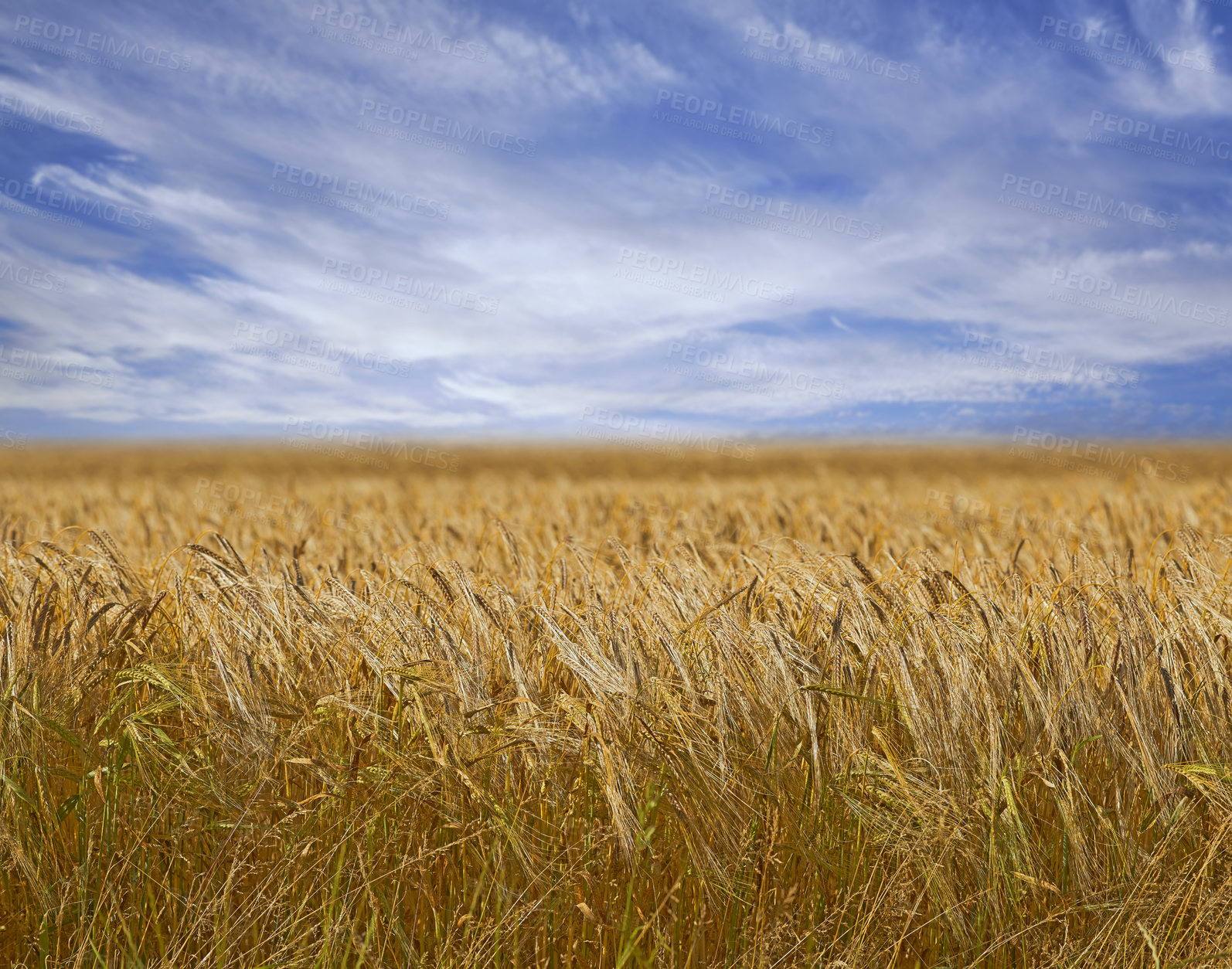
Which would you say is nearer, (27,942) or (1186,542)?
(27,942)

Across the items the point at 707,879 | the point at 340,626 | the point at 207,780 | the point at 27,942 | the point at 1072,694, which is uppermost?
the point at 340,626

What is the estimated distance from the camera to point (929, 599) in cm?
310

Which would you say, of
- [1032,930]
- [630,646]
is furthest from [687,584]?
[1032,930]

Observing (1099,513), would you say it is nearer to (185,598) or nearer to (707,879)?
(707,879)

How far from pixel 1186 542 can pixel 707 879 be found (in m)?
3.50

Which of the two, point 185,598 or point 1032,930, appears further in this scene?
point 185,598

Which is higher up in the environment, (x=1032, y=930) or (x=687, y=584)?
(x=687, y=584)

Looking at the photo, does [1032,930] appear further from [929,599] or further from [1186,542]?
[1186,542]

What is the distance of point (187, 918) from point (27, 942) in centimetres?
47

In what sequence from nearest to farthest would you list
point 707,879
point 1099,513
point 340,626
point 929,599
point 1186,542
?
point 707,879 < point 340,626 < point 929,599 < point 1186,542 < point 1099,513

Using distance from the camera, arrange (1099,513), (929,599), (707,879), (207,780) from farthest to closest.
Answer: (1099,513) < (929,599) < (207,780) < (707,879)

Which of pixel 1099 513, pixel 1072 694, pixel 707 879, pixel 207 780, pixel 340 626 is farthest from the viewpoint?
pixel 1099 513

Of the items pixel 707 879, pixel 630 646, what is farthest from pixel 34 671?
pixel 707 879

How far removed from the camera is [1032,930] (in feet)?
7.30
